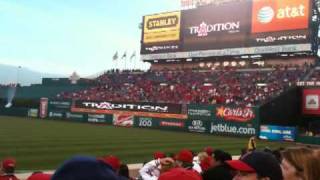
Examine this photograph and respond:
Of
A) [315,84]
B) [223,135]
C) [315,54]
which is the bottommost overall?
[223,135]

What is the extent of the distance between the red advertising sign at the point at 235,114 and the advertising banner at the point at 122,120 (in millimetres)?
9804

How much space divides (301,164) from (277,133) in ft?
108

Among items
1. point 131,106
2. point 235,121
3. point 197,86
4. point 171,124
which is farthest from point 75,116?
point 235,121

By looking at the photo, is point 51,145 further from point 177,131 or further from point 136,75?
point 136,75

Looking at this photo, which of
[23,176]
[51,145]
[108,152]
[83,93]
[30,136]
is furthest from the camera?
[83,93]

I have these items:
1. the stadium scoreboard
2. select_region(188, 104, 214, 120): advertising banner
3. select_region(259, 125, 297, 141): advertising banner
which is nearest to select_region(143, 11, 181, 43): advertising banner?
the stadium scoreboard

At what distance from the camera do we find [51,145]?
79.5ft

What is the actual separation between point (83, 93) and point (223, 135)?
82.4 ft

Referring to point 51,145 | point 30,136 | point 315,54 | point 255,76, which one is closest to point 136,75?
point 255,76

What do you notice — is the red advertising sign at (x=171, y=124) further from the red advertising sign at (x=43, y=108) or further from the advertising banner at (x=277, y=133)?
the red advertising sign at (x=43, y=108)

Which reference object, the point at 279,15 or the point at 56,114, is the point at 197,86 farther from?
the point at 56,114

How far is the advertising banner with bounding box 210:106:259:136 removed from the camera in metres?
37.8

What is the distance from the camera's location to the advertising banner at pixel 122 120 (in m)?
46.8

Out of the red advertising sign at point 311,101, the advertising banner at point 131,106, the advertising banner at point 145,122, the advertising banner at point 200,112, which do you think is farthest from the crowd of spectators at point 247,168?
the advertising banner at point 145,122
